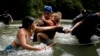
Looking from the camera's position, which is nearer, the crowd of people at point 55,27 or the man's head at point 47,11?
the crowd of people at point 55,27

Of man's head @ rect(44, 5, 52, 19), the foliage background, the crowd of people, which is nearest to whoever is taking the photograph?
the crowd of people

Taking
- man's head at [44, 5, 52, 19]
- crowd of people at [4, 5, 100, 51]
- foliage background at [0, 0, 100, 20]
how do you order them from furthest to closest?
foliage background at [0, 0, 100, 20]
man's head at [44, 5, 52, 19]
crowd of people at [4, 5, 100, 51]

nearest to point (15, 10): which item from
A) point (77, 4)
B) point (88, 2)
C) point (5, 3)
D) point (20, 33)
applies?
point (5, 3)

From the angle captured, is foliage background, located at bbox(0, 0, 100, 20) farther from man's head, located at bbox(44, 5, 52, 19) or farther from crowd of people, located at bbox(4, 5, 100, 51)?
man's head, located at bbox(44, 5, 52, 19)

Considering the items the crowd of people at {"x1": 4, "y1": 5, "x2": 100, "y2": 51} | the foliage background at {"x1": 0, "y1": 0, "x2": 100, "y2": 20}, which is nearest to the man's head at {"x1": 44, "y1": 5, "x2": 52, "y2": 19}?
the crowd of people at {"x1": 4, "y1": 5, "x2": 100, "y2": 51}

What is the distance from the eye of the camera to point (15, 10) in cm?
4434

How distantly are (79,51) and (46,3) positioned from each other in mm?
44391

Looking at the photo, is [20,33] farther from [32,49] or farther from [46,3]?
[46,3]

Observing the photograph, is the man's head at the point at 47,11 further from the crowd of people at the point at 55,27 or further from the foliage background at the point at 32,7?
the foliage background at the point at 32,7

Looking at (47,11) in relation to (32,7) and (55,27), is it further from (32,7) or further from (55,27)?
(32,7)

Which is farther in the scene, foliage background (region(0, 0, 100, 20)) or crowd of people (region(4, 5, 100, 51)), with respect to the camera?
foliage background (region(0, 0, 100, 20))

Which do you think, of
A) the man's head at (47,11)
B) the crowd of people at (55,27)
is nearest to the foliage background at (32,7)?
the crowd of people at (55,27)

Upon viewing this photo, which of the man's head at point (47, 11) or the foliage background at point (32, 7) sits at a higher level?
the man's head at point (47, 11)

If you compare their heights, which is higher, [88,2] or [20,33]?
[20,33]
